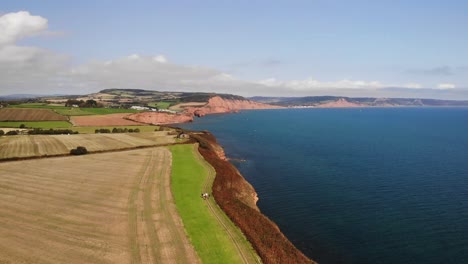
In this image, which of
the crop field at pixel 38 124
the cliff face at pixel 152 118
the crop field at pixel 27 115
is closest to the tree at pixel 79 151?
the crop field at pixel 38 124

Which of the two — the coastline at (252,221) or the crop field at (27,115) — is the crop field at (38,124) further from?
the coastline at (252,221)

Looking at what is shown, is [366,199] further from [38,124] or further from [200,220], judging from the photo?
[38,124]

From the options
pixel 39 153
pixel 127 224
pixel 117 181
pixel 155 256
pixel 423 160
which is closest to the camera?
pixel 155 256

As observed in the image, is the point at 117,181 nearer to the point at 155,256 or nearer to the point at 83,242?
the point at 83,242

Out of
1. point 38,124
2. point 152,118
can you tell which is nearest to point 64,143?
point 38,124

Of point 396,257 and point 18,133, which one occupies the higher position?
point 18,133

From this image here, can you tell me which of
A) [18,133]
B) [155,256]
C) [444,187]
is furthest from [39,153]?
[444,187]

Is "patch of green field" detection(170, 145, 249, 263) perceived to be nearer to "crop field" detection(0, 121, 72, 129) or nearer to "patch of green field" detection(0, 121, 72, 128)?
"crop field" detection(0, 121, 72, 129)
